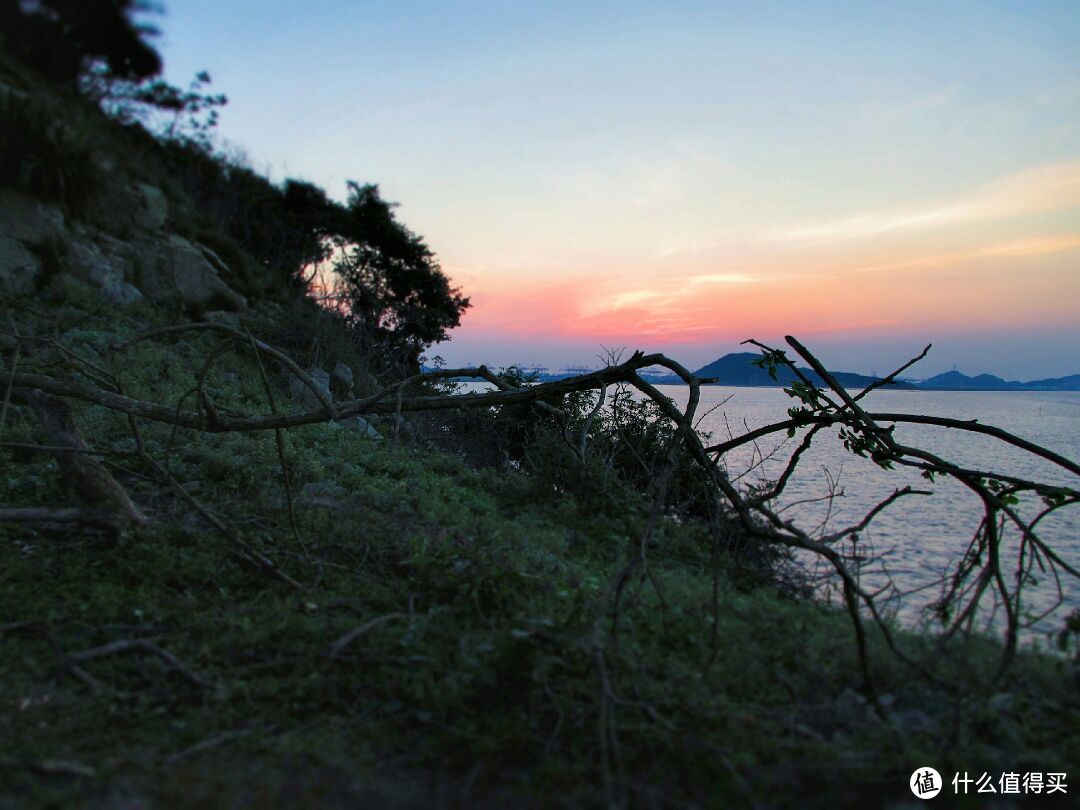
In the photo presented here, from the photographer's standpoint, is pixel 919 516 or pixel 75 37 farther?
pixel 75 37

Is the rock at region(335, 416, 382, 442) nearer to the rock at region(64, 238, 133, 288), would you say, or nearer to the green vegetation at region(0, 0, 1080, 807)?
the green vegetation at region(0, 0, 1080, 807)

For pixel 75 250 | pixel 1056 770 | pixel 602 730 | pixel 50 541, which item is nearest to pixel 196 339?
pixel 75 250

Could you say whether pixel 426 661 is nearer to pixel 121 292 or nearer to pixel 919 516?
pixel 919 516

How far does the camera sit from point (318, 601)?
126 inches

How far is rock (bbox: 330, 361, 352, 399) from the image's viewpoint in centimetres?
1118

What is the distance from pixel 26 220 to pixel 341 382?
17.2 ft

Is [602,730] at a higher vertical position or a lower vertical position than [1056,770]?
higher

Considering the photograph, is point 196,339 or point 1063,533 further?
point 196,339

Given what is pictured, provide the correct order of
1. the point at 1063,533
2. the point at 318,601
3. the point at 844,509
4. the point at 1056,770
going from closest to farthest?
the point at 1056,770 → the point at 318,601 → the point at 1063,533 → the point at 844,509

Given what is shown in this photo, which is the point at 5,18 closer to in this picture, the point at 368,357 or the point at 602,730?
the point at 368,357

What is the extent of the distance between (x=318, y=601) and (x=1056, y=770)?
9.48ft

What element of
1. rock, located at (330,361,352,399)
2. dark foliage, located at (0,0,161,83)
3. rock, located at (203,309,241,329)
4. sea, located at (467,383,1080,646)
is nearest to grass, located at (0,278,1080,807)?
sea, located at (467,383,1080,646)

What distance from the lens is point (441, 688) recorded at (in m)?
2.36

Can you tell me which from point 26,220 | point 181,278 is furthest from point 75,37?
point 181,278
